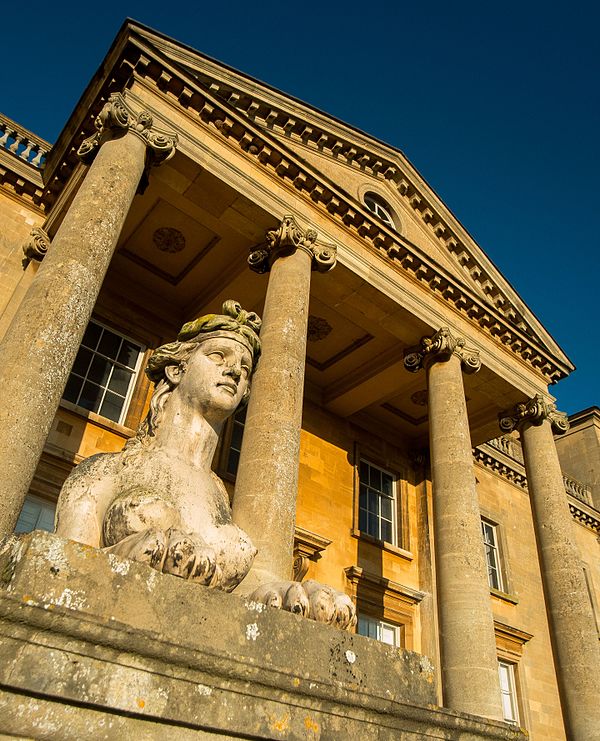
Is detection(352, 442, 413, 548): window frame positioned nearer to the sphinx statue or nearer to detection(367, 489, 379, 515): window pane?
detection(367, 489, 379, 515): window pane

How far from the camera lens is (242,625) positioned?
2.18 meters

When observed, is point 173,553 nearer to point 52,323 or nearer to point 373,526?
point 52,323

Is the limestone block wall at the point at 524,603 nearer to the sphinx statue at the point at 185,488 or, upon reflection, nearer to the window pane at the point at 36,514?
the window pane at the point at 36,514

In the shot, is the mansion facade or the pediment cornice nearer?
the mansion facade

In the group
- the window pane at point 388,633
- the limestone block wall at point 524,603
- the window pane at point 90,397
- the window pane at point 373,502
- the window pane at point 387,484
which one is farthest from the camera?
the window pane at point 387,484

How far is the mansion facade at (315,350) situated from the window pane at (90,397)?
0.04m

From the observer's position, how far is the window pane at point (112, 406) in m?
11.2

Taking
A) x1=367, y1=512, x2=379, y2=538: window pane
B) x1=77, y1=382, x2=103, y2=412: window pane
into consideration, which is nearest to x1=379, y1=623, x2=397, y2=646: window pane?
x1=367, y1=512, x2=379, y2=538: window pane

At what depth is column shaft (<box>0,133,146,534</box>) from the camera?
5038 millimetres

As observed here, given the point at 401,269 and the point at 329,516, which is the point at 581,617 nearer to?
the point at 329,516

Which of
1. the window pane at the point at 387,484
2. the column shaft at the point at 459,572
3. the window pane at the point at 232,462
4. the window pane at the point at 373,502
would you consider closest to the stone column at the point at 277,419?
the column shaft at the point at 459,572

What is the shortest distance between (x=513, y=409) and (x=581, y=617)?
4779 mm

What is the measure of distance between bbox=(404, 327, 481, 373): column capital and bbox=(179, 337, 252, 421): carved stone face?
337 inches

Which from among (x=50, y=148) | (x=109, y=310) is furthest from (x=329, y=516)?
(x=50, y=148)
